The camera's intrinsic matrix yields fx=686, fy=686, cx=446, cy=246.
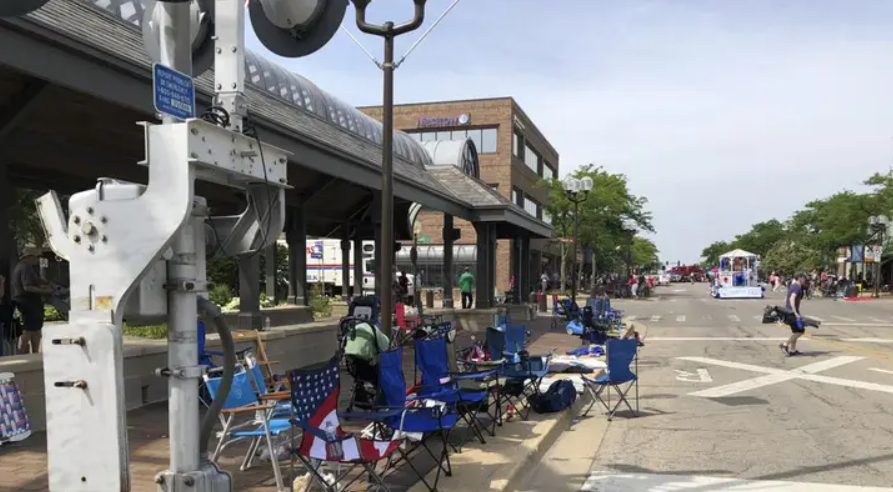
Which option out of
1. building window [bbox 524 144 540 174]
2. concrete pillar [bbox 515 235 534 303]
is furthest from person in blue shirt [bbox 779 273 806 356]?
building window [bbox 524 144 540 174]

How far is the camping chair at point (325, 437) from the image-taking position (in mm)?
4320

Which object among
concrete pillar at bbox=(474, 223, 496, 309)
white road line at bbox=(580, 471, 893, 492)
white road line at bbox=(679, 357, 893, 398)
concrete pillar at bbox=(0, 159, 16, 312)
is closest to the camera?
white road line at bbox=(580, 471, 893, 492)

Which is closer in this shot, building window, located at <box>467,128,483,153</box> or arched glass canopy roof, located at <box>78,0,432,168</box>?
arched glass canopy roof, located at <box>78,0,432,168</box>

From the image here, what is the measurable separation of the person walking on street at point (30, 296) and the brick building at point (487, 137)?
3869cm

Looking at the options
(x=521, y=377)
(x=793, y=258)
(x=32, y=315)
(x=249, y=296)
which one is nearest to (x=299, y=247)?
(x=249, y=296)

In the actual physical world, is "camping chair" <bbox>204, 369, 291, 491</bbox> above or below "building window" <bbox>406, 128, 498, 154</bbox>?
below

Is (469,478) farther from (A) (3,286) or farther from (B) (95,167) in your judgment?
(B) (95,167)

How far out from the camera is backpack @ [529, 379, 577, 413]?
7.86 metres

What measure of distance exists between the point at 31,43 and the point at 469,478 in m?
5.05

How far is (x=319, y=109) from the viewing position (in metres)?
15.8

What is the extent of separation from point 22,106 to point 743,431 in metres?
8.51

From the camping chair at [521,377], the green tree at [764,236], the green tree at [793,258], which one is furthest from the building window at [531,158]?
the green tree at [764,236]

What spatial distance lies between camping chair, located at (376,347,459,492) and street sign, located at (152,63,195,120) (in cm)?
285

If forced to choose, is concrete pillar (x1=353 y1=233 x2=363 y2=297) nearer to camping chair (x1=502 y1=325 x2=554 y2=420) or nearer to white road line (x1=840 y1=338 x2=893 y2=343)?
white road line (x1=840 y1=338 x2=893 y2=343)
